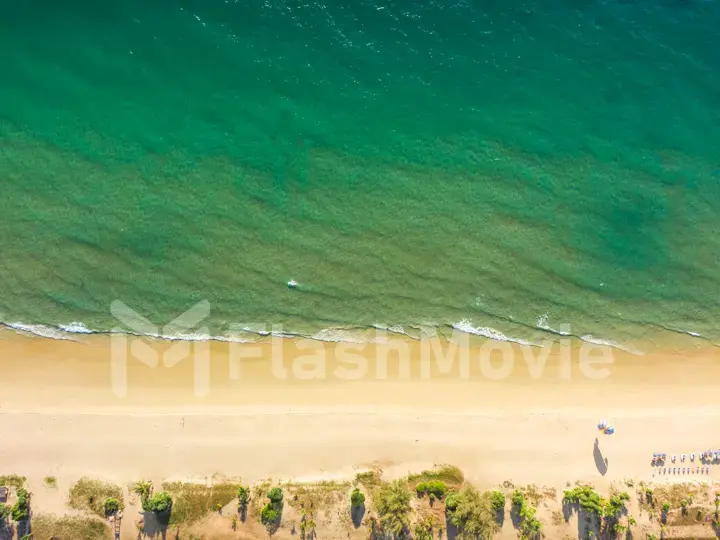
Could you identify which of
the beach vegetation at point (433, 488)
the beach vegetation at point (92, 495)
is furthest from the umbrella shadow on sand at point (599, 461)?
the beach vegetation at point (92, 495)

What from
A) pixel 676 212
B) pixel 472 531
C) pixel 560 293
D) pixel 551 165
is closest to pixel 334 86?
pixel 551 165

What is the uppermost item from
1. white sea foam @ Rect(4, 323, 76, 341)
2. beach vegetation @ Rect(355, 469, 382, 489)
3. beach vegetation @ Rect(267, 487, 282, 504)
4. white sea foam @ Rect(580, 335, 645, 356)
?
white sea foam @ Rect(4, 323, 76, 341)

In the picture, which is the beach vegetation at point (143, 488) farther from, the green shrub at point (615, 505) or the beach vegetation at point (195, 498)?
the green shrub at point (615, 505)

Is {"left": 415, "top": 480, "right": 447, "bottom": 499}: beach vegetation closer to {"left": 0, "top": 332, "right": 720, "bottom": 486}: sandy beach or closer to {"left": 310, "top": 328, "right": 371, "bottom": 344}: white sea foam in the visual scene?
{"left": 0, "top": 332, "right": 720, "bottom": 486}: sandy beach

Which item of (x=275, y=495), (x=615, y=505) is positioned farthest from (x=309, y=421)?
(x=615, y=505)

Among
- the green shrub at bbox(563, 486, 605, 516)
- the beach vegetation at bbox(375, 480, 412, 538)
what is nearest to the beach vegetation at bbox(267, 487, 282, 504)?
the beach vegetation at bbox(375, 480, 412, 538)

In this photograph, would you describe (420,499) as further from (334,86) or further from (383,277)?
(334,86)
